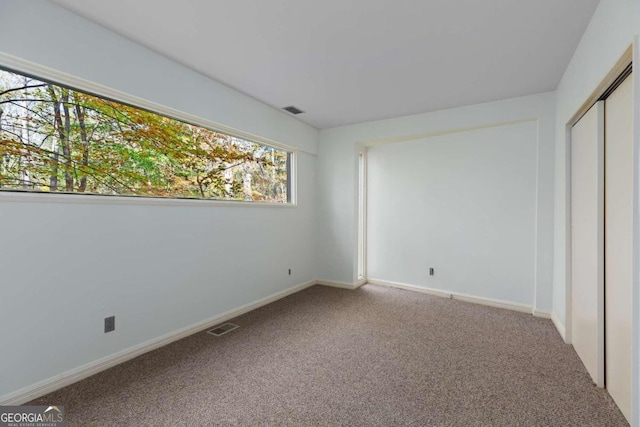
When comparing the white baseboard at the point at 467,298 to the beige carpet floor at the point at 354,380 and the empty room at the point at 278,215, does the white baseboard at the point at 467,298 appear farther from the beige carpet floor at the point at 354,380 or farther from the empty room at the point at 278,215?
the beige carpet floor at the point at 354,380

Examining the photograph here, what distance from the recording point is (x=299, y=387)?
1.98 m

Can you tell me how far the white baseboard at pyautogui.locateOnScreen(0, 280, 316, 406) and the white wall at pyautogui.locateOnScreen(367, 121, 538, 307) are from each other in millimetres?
2573

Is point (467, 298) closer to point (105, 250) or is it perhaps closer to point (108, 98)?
point (105, 250)

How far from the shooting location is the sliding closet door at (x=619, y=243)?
1.63 metres

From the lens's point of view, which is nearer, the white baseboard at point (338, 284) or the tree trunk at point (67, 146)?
the tree trunk at point (67, 146)

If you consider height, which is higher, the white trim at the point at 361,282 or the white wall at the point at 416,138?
the white wall at the point at 416,138

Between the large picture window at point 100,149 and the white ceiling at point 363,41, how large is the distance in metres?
0.61

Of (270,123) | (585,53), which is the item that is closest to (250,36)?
(270,123)

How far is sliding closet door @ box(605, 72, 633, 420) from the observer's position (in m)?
1.63

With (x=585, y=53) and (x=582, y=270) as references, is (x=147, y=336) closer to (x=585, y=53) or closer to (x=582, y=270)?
(x=582, y=270)

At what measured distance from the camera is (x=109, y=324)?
2.21 m

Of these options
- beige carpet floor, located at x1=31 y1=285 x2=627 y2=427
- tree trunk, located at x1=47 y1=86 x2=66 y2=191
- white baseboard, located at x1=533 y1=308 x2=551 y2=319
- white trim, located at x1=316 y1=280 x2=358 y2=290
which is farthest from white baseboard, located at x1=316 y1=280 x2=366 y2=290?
tree trunk, located at x1=47 y1=86 x2=66 y2=191

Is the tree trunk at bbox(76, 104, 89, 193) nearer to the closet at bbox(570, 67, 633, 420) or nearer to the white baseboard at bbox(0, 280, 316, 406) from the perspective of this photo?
the white baseboard at bbox(0, 280, 316, 406)

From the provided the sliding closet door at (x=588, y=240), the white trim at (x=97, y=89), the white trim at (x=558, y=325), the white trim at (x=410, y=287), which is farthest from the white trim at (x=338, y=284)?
the white trim at (x=97, y=89)
